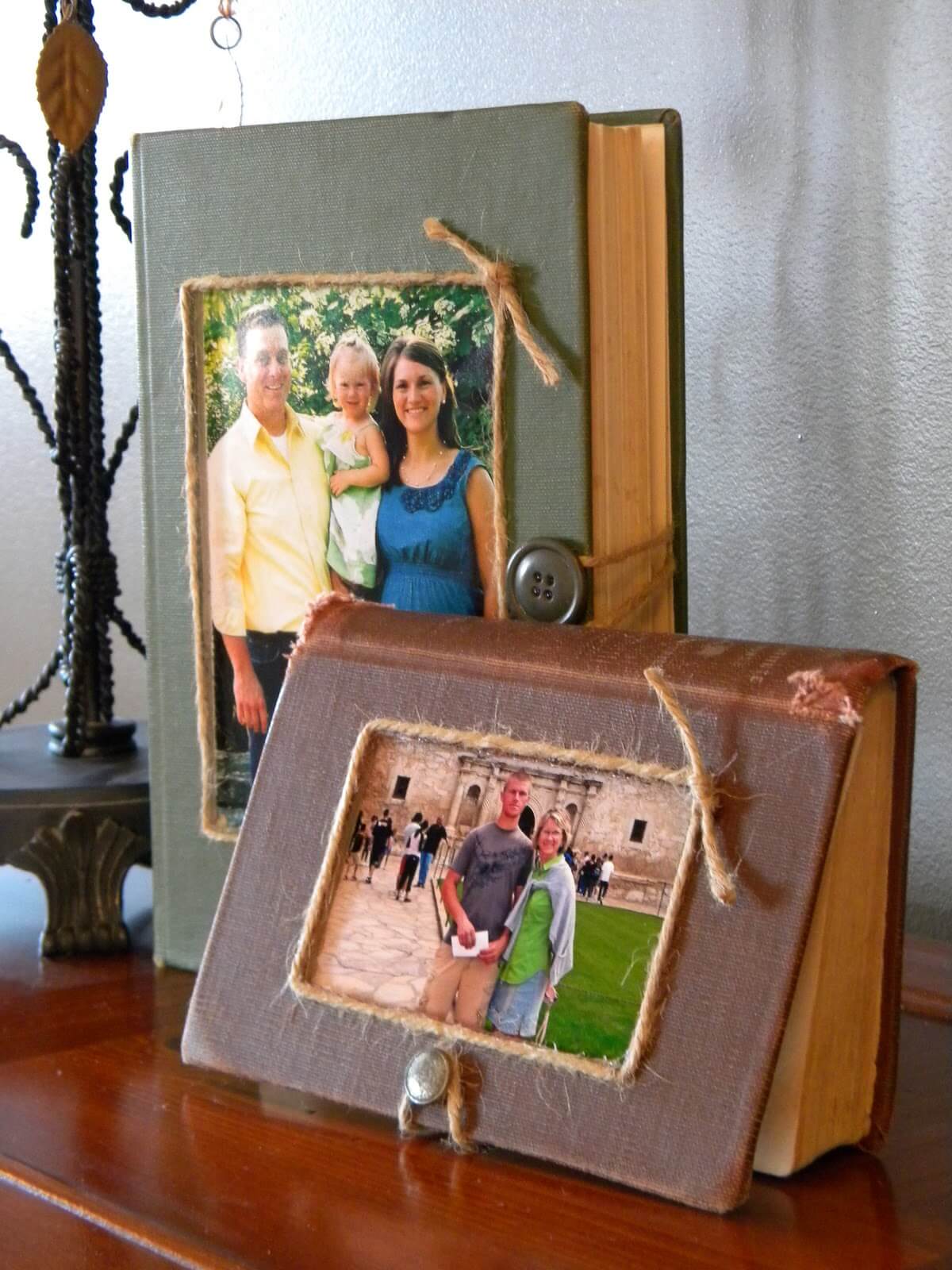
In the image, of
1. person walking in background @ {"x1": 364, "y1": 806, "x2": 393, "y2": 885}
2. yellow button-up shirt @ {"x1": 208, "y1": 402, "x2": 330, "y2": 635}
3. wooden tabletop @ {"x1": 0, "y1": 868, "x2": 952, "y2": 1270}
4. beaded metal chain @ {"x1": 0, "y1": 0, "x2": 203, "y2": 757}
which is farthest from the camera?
beaded metal chain @ {"x1": 0, "y1": 0, "x2": 203, "y2": 757}

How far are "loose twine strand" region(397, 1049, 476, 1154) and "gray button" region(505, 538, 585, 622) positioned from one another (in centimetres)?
17

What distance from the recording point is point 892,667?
0.47 m

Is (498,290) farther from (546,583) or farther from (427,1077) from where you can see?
(427,1077)

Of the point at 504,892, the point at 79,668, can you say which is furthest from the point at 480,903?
the point at 79,668

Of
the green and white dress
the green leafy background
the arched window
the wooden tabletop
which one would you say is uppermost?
the green leafy background

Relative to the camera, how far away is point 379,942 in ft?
1.73

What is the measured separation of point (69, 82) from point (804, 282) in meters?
0.34

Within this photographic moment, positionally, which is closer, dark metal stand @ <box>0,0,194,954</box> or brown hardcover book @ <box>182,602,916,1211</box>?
brown hardcover book @ <box>182,602,916,1211</box>

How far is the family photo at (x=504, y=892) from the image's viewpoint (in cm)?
48

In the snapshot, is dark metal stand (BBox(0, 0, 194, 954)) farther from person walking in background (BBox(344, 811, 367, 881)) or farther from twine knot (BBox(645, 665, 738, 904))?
twine knot (BBox(645, 665, 738, 904))

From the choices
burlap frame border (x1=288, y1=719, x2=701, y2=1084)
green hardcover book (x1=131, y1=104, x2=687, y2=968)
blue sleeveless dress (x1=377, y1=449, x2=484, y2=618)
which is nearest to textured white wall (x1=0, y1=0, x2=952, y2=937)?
green hardcover book (x1=131, y1=104, x2=687, y2=968)

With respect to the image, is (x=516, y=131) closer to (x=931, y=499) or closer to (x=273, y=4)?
(x=931, y=499)

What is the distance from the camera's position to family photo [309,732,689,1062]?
48cm

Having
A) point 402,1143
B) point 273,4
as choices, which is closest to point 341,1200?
point 402,1143
